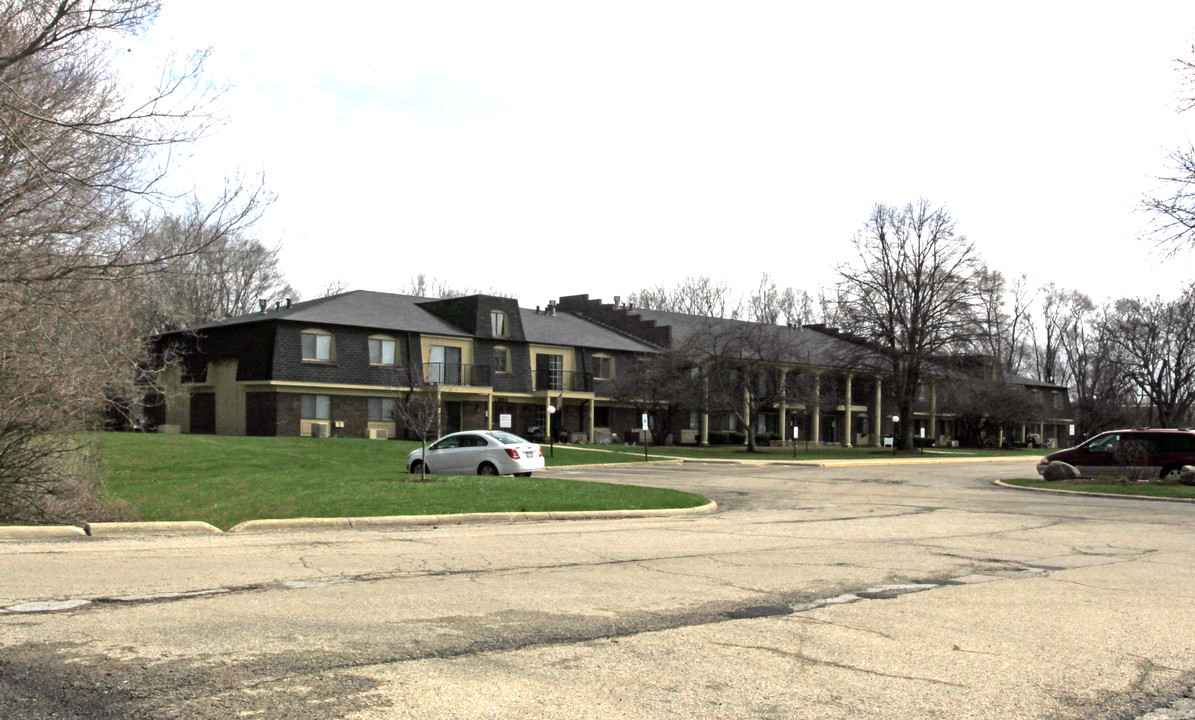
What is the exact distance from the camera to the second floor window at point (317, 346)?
44.3 meters

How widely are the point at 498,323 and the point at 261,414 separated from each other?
13.3m

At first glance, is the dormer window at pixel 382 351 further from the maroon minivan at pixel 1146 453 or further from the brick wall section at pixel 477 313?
the maroon minivan at pixel 1146 453

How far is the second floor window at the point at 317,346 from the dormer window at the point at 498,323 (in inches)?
362

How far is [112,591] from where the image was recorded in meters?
8.43

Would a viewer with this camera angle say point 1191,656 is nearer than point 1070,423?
Yes

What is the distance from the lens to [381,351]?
47219mm

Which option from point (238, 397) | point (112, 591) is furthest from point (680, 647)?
point (238, 397)

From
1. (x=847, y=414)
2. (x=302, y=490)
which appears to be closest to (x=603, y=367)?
(x=847, y=414)

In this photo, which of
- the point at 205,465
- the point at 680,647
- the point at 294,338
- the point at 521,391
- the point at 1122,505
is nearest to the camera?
the point at 680,647

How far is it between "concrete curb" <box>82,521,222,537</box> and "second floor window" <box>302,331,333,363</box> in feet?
102

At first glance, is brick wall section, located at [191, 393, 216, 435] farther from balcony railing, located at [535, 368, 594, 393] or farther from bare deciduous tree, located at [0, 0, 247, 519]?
bare deciduous tree, located at [0, 0, 247, 519]

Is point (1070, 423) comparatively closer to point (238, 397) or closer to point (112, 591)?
point (238, 397)

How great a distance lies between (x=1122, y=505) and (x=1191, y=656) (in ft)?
56.2

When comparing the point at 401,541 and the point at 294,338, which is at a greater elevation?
the point at 294,338
